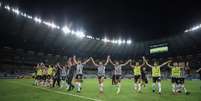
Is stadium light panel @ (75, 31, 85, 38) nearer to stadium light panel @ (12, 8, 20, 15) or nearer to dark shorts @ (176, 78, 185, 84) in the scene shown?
stadium light panel @ (12, 8, 20, 15)

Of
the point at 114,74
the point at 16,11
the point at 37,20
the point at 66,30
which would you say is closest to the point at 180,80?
the point at 114,74

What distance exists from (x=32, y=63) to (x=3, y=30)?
14.9 m

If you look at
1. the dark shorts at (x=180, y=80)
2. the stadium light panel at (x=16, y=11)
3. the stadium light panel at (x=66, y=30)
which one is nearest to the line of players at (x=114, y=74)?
the dark shorts at (x=180, y=80)

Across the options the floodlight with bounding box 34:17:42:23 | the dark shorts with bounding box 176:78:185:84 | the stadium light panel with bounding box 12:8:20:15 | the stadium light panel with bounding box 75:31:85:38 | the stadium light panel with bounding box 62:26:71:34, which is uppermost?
the stadium light panel with bounding box 12:8:20:15

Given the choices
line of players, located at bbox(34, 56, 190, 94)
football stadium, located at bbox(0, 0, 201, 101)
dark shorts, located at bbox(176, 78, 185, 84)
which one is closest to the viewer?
dark shorts, located at bbox(176, 78, 185, 84)

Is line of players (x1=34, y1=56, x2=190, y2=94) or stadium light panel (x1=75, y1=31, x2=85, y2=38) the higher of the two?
stadium light panel (x1=75, y1=31, x2=85, y2=38)

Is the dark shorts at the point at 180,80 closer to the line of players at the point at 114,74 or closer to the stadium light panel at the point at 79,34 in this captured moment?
the line of players at the point at 114,74

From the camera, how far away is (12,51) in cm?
6794

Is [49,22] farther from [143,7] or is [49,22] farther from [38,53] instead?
[143,7]

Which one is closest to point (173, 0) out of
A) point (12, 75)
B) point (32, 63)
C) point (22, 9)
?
point (22, 9)

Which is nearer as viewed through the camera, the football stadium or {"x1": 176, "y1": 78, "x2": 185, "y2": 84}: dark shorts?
{"x1": 176, "y1": 78, "x2": 185, "y2": 84}: dark shorts

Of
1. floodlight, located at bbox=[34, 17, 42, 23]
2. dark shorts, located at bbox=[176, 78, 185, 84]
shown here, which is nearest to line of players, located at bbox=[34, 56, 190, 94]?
dark shorts, located at bbox=[176, 78, 185, 84]

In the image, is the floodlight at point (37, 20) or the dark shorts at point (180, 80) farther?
the floodlight at point (37, 20)

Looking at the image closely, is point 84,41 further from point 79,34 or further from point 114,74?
point 114,74
